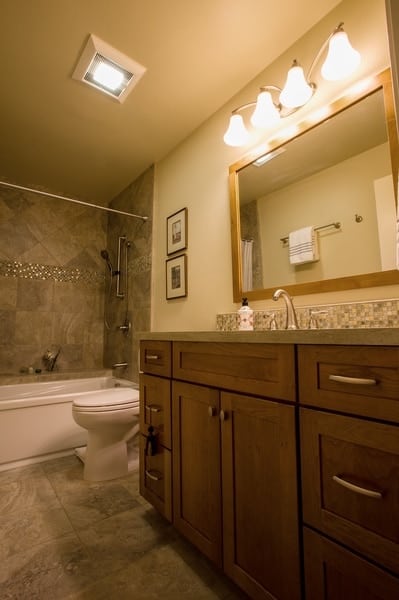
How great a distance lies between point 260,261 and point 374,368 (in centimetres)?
106

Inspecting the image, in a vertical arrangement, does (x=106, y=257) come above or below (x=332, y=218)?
above

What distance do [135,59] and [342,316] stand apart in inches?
68.7

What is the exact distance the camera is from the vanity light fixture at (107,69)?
1.57 m

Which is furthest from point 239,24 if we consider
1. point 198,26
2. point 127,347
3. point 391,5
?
point 127,347

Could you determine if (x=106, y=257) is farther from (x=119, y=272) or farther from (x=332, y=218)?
(x=332, y=218)

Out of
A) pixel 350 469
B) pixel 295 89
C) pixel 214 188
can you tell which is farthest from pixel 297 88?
pixel 350 469

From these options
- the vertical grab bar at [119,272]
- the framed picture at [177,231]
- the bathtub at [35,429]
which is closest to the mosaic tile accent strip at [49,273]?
the vertical grab bar at [119,272]

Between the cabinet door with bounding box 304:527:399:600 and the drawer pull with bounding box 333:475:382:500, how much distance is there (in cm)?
14

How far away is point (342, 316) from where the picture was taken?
1211 millimetres

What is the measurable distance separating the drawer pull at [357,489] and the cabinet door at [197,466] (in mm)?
409

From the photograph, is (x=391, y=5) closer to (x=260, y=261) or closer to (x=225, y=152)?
(x=260, y=261)

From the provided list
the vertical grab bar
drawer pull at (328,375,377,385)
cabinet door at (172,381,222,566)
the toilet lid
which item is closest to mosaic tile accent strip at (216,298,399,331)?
drawer pull at (328,375,377,385)

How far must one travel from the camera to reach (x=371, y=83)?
3.96 ft

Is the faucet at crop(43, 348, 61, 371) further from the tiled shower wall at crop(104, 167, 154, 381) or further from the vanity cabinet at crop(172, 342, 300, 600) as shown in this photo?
the vanity cabinet at crop(172, 342, 300, 600)
